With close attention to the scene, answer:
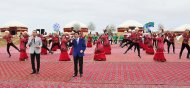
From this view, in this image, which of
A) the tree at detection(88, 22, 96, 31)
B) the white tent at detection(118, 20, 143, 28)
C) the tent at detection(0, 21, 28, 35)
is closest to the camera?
the tent at detection(0, 21, 28, 35)

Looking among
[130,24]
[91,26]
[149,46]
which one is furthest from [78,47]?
[91,26]

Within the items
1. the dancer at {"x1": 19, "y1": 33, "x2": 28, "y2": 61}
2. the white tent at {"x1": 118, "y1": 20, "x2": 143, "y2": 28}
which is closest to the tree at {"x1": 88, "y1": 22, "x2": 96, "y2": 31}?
the white tent at {"x1": 118, "y1": 20, "x2": 143, "y2": 28}

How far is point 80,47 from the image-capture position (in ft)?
38.8

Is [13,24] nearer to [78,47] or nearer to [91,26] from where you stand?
[91,26]

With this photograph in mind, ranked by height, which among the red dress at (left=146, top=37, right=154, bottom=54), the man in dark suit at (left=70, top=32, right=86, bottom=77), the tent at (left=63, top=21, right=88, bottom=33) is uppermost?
the tent at (left=63, top=21, right=88, bottom=33)

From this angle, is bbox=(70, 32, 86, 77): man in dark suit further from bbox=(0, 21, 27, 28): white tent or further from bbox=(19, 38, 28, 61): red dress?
bbox=(0, 21, 27, 28): white tent

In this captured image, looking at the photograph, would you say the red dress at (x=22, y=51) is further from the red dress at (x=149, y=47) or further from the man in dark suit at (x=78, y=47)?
the red dress at (x=149, y=47)

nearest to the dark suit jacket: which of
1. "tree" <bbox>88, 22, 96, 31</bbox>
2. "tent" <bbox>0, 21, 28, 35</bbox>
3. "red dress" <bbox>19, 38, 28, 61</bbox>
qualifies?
"red dress" <bbox>19, 38, 28, 61</bbox>

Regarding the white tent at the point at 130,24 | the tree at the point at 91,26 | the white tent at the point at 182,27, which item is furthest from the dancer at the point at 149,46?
the tree at the point at 91,26

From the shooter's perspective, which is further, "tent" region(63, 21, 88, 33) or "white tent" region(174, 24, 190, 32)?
"white tent" region(174, 24, 190, 32)

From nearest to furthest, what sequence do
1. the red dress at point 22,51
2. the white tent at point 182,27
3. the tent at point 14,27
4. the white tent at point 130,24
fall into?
1. the red dress at point 22,51
2. the tent at point 14,27
3. the white tent at point 130,24
4. the white tent at point 182,27

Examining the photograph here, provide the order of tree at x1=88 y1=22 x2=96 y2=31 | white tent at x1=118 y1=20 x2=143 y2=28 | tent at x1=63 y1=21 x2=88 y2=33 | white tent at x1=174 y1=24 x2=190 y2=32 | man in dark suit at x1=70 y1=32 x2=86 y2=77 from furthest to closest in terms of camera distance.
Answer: tree at x1=88 y1=22 x2=96 y2=31 → white tent at x1=174 y1=24 x2=190 y2=32 → white tent at x1=118 y1=20 x2=143 y2=28 → tent at x1=63 y1=21 x2=88 y2=33 → man in dark suit at x1=70 y1=32 x2=86 y2=77

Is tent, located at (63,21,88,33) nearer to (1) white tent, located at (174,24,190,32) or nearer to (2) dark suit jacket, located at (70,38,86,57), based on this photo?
(1) white tent, located at (174,24,190,32)

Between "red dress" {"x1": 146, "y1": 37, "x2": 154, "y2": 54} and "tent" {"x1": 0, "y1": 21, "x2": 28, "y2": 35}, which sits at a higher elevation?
"tent" {"x1": 0, "y1": 21, "x2": 28, "y2": 35}
